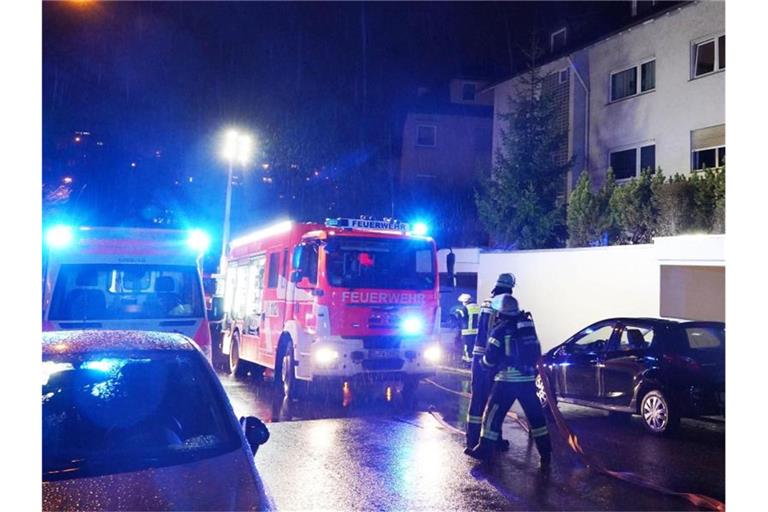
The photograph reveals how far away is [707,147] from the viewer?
20.5m

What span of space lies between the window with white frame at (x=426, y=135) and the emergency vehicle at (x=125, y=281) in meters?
28.7

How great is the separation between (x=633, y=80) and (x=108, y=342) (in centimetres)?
2237

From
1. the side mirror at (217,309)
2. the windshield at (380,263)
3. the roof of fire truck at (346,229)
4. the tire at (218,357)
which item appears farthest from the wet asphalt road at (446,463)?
the tire at (218,357)

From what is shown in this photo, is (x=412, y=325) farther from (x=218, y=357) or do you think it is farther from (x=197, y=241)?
(x=218, y=357)

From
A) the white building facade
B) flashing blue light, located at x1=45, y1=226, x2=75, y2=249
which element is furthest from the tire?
the white building facade

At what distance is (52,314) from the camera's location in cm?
865

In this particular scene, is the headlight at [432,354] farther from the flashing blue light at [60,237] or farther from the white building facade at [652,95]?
the white building facade at [652,95]

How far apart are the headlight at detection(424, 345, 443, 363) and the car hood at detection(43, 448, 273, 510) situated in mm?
8024

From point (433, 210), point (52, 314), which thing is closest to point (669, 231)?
point (52, 314)

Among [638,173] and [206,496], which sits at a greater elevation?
[638,173]

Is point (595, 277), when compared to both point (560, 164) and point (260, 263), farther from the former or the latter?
point (560, 164)

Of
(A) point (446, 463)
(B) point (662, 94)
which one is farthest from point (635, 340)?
(B) point (662, 94)

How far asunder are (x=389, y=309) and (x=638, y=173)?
14625 millimetres

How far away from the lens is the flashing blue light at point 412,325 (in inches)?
446
